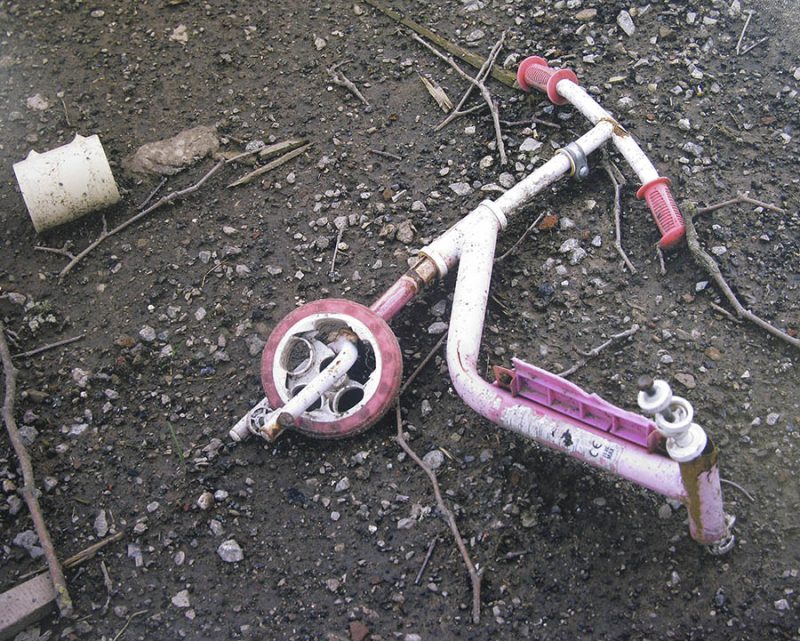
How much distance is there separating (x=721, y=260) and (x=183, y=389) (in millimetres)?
1952

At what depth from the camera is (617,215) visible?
2828 millimetres

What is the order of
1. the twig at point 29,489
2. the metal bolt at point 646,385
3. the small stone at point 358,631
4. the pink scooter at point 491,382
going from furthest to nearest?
the twig at point 29,489
the small stone at point 358,631
the pink scooter at point 491,382
the metal bolt at point 646,385

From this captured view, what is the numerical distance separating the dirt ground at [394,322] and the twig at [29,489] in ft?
0.19

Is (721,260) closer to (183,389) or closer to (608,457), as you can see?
(608,457)

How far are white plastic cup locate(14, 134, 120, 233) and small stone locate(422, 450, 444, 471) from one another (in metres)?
1.73

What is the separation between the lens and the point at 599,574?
2191mm

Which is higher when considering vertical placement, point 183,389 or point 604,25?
point 604,25

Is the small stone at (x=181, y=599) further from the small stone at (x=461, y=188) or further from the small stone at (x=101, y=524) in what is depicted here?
the small stone at (x=461, y=188)

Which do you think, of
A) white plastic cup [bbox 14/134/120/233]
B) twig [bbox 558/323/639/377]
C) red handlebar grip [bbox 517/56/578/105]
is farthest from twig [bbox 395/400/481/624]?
white plastic cup [bbox 14/134/120/233]

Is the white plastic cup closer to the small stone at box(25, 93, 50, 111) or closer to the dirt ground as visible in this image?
the dirt ground

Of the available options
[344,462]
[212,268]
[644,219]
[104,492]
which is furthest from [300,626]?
[644,219]

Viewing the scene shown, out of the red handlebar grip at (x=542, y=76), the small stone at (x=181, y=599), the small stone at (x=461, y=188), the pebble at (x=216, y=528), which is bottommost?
the small stone at (x=181, y=599)

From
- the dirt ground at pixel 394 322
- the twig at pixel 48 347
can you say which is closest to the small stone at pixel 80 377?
the dirt ground at pixel 394 322

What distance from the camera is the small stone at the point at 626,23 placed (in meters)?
3.36
